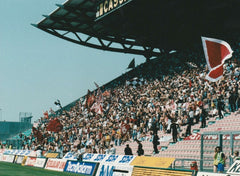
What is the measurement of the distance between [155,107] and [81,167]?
11.9 metres

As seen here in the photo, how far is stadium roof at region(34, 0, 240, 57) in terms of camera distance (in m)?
41.2

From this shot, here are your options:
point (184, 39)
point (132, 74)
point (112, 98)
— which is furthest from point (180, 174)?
point (132, 74)

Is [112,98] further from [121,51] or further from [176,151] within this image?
[176,151]

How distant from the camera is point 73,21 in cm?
4803

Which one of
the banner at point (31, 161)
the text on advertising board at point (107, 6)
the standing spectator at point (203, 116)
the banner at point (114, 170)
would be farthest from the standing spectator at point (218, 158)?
the text on advertising board at point (107, 6)

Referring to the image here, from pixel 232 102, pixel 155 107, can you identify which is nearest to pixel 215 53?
pixel 232 102

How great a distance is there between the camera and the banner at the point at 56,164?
26.2 metres

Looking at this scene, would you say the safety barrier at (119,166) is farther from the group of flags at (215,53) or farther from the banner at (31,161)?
the group of flags at (215,53)

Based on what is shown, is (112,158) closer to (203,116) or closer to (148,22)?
(203,116)

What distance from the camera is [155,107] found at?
3400 centimetres

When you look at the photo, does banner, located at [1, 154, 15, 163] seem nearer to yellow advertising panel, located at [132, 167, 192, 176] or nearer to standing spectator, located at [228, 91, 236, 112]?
standing spectator, located at [228, 91, 236, 112]

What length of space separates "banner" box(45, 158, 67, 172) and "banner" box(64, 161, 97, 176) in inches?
Answer: 25.9

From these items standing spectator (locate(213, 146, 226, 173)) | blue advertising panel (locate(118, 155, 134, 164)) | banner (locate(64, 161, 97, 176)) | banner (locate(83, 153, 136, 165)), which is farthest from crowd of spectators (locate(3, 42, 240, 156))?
standing spectator (locate(213, 146, 226, 173))

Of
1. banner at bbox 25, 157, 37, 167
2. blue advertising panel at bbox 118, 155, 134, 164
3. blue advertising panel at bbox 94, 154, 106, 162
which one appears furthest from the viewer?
banner at bbox 25, 157, 37, 167
